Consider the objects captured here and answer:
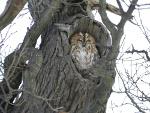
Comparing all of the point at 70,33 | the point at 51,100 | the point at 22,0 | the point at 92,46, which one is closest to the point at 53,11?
the point at 70,33

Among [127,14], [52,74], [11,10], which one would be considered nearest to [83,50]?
[52,74]

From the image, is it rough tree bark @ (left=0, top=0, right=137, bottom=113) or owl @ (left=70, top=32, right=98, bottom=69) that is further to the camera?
owl @ (left=70, top=32, right=98, bottom=69)

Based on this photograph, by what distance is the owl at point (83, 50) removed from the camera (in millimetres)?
4316

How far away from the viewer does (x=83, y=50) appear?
4422 millimetres

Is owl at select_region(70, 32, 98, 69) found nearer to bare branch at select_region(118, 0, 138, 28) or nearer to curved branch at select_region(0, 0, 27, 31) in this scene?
bare branch at select_region(118, 0, 138, 28)

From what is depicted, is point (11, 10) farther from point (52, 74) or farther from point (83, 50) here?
point (83, 50)

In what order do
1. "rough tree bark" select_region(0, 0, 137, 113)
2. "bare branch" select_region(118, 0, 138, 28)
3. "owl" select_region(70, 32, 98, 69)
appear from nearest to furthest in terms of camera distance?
1. "bare branch" select_region(118, 0, 138, 28)
2. "rough tree bark" select_region(0, 0, 137, 113)
3. "owl" select_region(70, 32, 98, 69)

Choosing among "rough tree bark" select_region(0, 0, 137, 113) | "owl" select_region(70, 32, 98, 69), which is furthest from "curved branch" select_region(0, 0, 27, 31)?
"owl" select_region(70, 32, 98, 69)

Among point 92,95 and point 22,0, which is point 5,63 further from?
point 22,0

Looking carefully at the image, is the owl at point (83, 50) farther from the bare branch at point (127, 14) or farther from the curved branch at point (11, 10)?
the curved branch at point (11, 10)

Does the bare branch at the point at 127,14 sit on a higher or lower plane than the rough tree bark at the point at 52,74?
higher

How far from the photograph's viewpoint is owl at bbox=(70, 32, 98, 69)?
4.32 meters

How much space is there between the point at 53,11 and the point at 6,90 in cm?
101

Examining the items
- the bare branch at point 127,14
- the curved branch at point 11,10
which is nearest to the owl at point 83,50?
the bare branch at point 127,14
